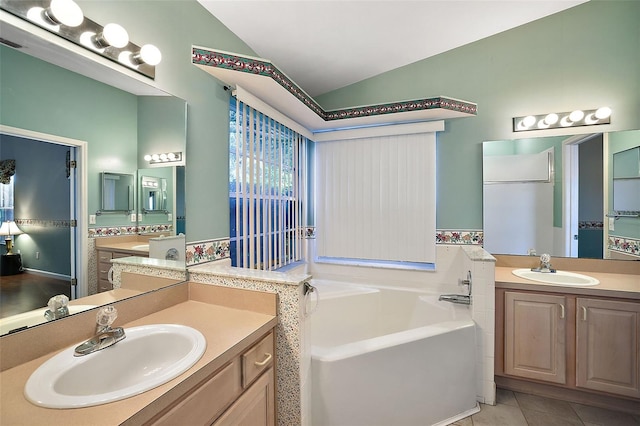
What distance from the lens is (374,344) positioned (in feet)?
4.97

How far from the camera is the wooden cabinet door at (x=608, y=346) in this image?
171 cm

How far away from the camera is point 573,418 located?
5.68 ft

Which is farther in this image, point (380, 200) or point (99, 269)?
point (380, 200)

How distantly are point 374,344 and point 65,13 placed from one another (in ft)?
6.65

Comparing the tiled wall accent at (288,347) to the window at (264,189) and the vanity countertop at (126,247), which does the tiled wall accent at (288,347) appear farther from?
the window at (264,189)

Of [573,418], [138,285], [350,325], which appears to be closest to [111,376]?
[138,285]

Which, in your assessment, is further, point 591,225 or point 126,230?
point 591,225

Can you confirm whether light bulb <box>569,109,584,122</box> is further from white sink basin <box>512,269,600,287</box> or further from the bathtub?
the bathtub

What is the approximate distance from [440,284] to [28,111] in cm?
291

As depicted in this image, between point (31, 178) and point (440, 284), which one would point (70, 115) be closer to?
point (31, 178)

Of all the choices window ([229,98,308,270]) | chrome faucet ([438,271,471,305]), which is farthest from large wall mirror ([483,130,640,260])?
window ([229,98,308,270])

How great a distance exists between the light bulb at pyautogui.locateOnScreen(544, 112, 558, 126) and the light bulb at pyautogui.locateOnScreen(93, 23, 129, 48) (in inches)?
120

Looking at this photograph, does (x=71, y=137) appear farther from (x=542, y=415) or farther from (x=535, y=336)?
(x=542, y=415)

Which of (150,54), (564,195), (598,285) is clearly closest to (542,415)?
(598,285)
